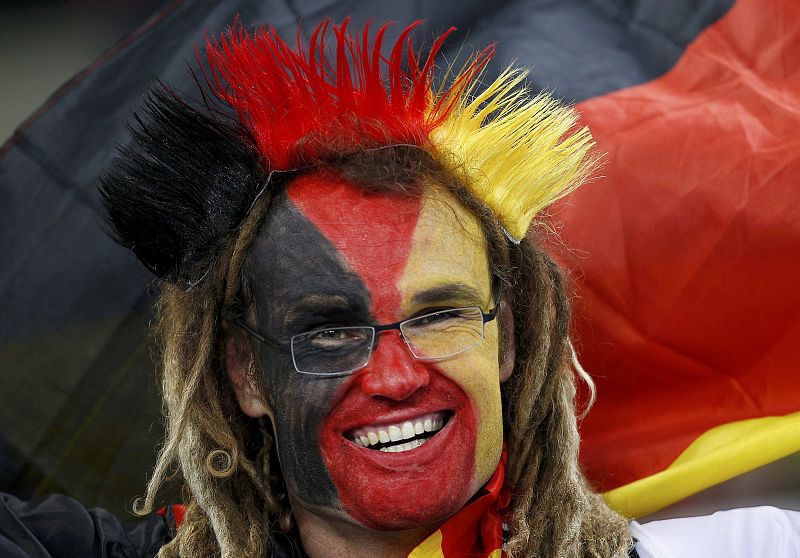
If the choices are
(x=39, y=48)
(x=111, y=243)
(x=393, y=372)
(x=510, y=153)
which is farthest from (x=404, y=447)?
(x=39, y=48)

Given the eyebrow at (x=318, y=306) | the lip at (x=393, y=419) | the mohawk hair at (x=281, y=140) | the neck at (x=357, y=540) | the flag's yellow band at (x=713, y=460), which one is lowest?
the flag's yellow band at (x=713, y=460)

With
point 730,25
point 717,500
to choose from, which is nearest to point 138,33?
point 730,25

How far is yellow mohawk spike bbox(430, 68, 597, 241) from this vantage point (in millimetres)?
2520

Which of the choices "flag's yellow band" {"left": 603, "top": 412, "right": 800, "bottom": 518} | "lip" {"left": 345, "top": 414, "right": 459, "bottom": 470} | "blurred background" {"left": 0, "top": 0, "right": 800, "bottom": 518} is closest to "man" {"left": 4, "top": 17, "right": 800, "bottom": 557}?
"lip" {"left": 345, "top": 414, "right": 459, "bottom": 470}

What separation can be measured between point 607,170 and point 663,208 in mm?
194

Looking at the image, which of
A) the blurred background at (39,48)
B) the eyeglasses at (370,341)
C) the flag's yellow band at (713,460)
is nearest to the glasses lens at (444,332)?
the eyeglasses at (370,341)

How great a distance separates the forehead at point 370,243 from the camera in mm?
2359

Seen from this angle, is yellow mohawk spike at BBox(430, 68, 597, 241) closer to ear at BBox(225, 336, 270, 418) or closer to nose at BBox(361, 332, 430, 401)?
nose at BBox(361, 332, 430, 401)

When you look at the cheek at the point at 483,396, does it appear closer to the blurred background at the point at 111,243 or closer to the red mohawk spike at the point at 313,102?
the red mohawk spike at the point at 313,102

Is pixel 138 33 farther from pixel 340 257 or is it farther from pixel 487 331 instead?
pixel 487 331

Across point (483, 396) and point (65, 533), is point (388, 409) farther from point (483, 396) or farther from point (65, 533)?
point (65, 533)

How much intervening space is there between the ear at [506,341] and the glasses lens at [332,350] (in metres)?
0.44

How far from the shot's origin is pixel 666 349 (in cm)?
301

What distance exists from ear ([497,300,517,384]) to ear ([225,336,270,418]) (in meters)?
0.60
